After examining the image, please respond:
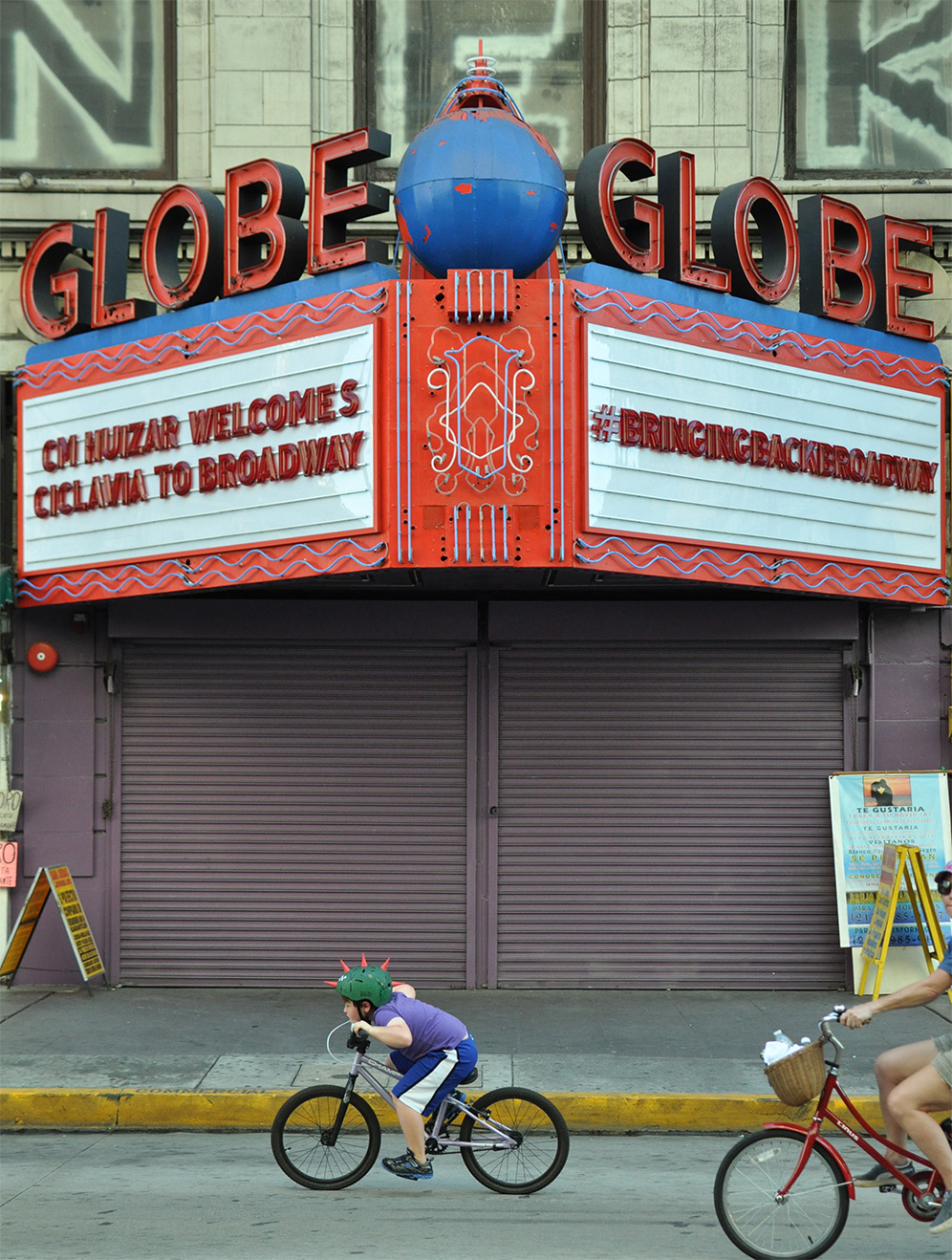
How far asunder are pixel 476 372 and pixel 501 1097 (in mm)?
4780

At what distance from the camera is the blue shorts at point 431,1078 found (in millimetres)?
7227

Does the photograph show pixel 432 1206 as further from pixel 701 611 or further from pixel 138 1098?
pixel 701 611

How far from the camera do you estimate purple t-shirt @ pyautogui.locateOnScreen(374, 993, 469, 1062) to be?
725 cm

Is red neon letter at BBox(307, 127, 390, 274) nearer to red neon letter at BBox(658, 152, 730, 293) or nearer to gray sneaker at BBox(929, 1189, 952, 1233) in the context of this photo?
red neon letter at BBox(658, 152, 730, 293)

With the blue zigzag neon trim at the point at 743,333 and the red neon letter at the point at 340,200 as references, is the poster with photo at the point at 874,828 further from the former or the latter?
the red neon letter at the point at 340,200

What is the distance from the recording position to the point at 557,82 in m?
13.6

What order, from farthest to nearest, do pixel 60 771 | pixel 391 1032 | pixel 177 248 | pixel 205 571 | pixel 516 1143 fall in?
pixel 60 771 < pixel 177 248 < pixel 205 571 < pixel 516 1143 < pixel 391 1032

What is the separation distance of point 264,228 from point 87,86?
4.20 metres

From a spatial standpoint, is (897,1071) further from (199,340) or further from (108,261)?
(108,261)

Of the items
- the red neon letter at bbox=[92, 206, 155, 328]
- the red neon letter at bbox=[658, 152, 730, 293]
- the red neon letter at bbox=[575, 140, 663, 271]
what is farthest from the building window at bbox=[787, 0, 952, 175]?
the red neon letter at bbox=[92, 206, 155, 328]

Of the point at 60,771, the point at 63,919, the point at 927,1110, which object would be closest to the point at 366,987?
the point at 927,1110

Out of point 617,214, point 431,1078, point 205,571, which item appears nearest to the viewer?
point 431,1078

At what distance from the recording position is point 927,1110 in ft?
20.4

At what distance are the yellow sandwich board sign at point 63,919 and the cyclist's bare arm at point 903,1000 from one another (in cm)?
762
